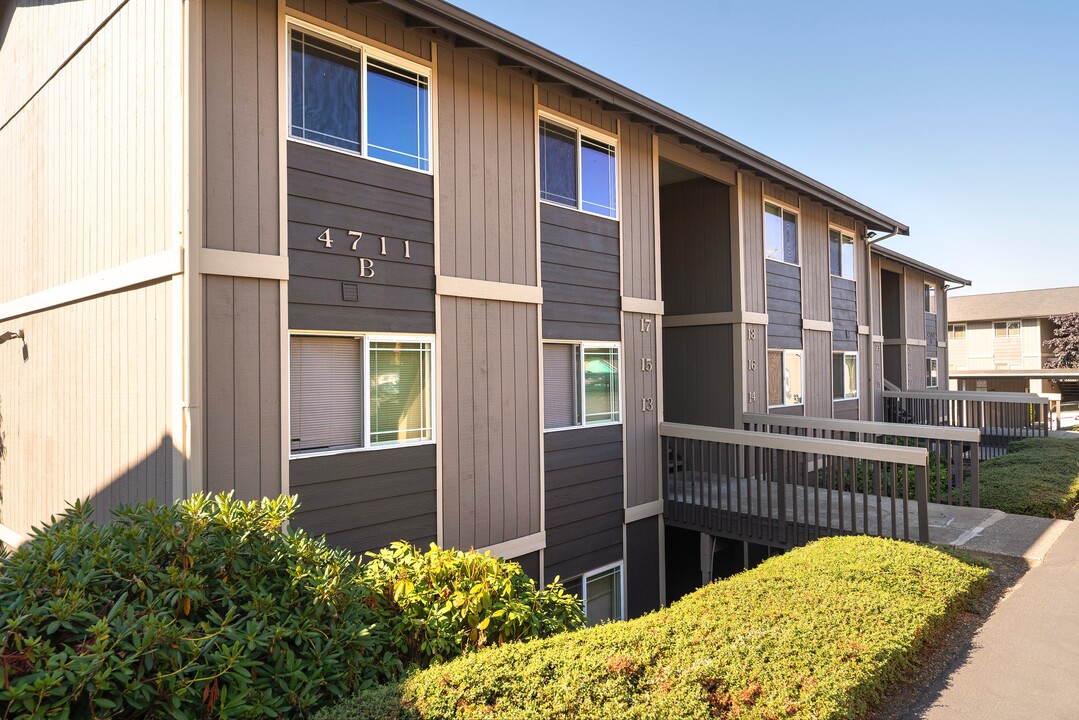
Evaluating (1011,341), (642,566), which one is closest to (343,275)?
(642,566)

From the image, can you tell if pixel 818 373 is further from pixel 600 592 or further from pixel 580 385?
pixel 600 592

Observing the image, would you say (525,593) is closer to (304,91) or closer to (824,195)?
(304,91)

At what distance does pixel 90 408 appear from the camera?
658 cm

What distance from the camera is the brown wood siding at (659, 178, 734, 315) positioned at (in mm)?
11422

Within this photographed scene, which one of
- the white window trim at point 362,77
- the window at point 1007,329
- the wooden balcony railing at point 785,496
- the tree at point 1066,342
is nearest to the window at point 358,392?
the white window trim at point 362,77

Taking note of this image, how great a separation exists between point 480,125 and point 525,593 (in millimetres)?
4920

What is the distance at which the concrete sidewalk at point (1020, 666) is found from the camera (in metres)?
3.84

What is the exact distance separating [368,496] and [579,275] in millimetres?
3899

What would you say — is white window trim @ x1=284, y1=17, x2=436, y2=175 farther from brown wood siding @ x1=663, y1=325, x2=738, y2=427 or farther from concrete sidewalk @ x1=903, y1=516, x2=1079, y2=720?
brown wood siding @ x1=663, y1=325, x2=738, y2=427

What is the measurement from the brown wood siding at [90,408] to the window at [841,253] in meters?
13.4

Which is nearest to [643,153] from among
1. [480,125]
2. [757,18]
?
[480,125]

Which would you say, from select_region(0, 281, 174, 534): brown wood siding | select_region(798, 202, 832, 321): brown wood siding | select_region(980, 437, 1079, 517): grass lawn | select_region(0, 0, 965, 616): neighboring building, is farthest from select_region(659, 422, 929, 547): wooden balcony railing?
select_region(0, 281, 174, 534): brown wood siding

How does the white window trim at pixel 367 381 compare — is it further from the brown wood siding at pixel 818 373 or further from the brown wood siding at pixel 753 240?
the brown wood siding at pixel 818 373

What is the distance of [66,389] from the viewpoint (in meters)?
7.12
